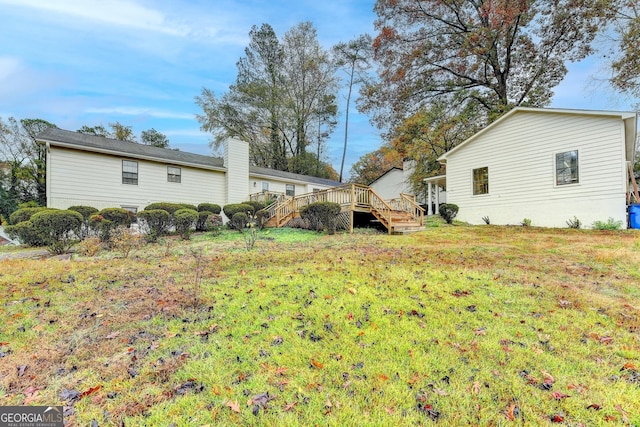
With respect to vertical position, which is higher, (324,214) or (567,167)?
(567,167)

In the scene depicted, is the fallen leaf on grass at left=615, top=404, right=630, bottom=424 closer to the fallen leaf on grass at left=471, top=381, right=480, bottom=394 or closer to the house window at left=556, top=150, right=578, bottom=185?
the fallen leaf on grass at left=471, top=381, right=480, bottom=394

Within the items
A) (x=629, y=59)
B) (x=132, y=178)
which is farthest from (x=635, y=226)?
(x=132, y=178)

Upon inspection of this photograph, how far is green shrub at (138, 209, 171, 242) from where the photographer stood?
9898 millimetres

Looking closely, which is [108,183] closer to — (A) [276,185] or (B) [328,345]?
(A) [276,185]

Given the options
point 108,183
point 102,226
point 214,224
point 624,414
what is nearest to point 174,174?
point 108,183

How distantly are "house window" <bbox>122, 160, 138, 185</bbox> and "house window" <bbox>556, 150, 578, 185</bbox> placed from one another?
19.2 meters

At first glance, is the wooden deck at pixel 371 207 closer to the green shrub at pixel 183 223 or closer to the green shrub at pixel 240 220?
the green shrub at pixel 240 220

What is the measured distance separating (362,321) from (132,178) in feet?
48.8

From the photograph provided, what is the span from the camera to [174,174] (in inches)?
600

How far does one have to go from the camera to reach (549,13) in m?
14.8

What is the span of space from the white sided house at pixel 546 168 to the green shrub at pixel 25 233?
56.5 ft

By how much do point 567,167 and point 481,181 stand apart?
10.5 ft

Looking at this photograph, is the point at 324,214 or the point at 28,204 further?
the point at 28,204

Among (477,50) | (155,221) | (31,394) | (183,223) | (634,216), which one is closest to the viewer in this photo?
(31,394)
